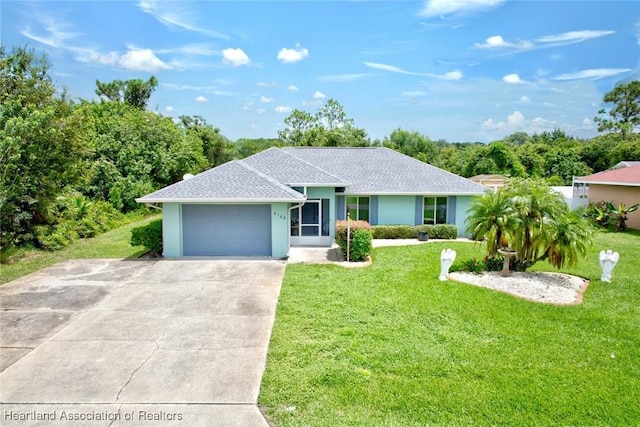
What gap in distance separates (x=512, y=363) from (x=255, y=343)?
457 cm

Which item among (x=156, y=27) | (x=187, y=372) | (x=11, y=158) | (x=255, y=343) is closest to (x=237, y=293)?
(x=255, y=343)

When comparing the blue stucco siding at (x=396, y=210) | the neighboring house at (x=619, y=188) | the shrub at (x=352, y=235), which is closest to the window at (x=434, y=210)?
the blue stucco siding at (x=396, y=210)

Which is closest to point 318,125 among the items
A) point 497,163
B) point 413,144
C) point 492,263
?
point 413,144

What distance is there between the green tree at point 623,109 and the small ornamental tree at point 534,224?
56060 millimetres

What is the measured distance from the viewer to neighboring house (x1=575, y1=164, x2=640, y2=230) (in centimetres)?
2233

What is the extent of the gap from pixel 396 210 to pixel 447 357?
13.4 metres

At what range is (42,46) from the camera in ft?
57.3

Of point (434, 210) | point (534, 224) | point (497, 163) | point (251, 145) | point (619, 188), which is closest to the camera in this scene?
point (534, 224)

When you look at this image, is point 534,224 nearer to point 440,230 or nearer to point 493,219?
point 493,219

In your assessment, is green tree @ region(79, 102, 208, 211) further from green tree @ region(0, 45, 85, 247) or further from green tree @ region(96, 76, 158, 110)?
green tree @ region(96, 76, 158, 110)

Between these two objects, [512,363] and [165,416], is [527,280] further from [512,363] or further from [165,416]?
[165,416]

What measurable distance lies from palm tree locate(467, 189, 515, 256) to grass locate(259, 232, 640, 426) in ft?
6.05

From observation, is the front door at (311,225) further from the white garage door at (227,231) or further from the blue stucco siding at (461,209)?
the blue stucco siding at (461,209)

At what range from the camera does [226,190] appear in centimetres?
1498
